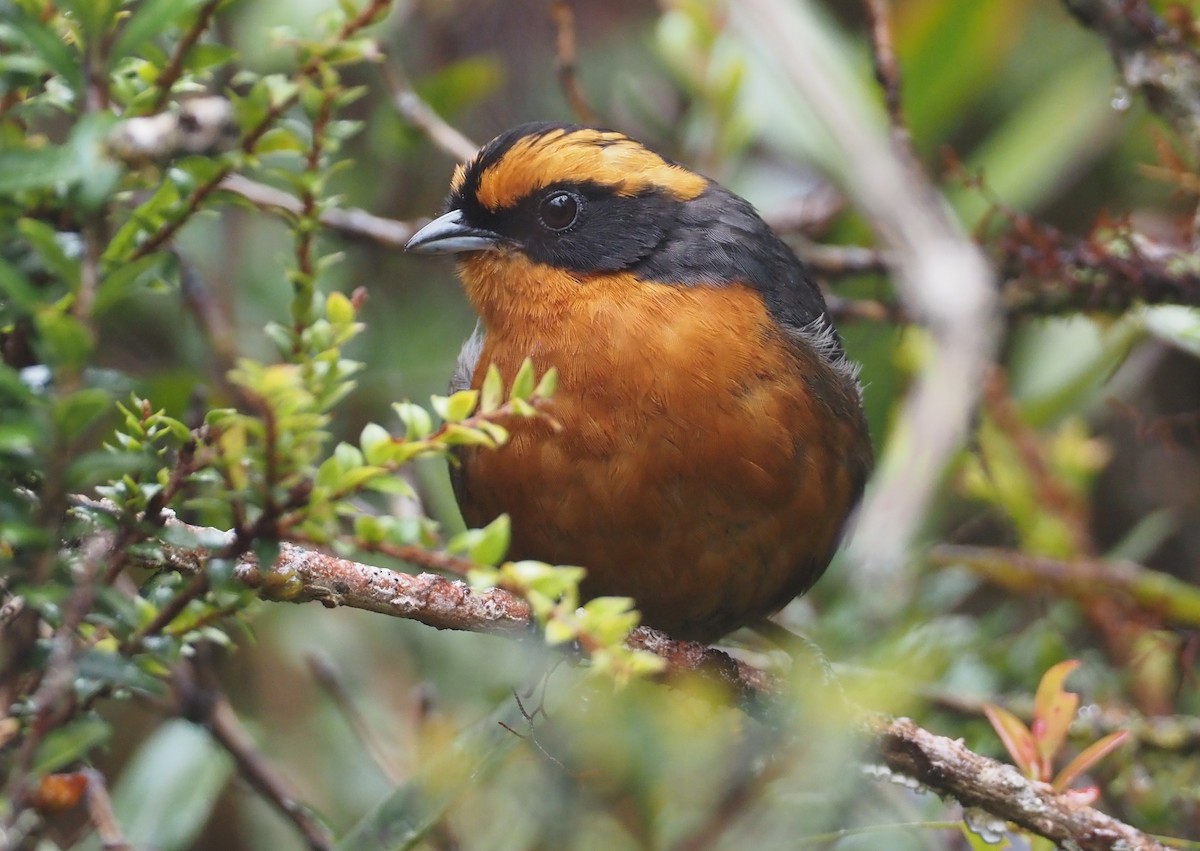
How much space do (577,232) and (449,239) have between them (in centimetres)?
37

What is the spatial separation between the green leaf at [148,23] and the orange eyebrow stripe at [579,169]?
6.48ft

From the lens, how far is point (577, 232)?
391cm

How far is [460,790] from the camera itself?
2770 mm

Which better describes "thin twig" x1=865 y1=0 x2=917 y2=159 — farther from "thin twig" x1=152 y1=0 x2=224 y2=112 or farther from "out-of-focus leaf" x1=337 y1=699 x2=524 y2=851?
"thin twig" x1=152 y1=0 x2=224 y2=112

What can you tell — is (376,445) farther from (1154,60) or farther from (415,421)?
(1154,60)

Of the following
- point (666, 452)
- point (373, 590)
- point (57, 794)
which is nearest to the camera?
point (57, 794)

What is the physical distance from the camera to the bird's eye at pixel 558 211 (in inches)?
154

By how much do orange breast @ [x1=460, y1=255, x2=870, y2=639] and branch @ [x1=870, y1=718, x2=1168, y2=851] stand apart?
82cm

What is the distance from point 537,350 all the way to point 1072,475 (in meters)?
2.10

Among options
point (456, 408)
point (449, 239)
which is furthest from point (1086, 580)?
point (456, 408)

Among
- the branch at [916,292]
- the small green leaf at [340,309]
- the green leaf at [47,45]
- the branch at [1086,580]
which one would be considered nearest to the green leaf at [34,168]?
the green leaf at [47,45]

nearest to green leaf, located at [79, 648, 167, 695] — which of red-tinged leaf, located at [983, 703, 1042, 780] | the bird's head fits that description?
red-tinged leaf, located at [983, 703, 1042, 780]

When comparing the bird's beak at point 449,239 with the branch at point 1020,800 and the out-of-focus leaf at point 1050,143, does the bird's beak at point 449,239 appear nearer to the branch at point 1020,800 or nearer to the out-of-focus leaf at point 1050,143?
the branch at point 1020,800

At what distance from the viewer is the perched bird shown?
3.46 metres
